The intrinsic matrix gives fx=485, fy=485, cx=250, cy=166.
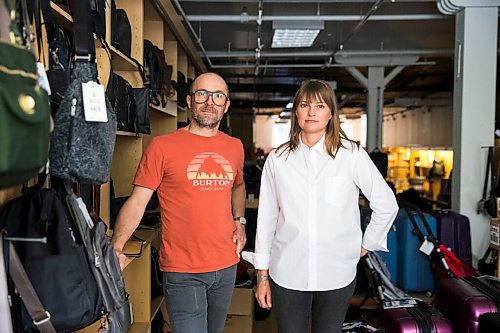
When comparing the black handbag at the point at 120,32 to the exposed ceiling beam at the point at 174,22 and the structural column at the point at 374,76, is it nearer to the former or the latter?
the exposed ceiling beam at the point at 174,22

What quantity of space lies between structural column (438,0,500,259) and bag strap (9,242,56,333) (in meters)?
4.23

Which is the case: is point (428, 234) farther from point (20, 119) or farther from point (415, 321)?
point (20, 119)

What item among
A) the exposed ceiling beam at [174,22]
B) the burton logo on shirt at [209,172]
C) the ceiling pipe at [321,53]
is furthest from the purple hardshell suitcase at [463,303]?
the ceiling pipe at [321,53]

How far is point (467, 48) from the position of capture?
4562 mm

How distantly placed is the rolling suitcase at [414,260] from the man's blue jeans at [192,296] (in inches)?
92.7

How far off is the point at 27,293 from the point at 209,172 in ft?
3.74

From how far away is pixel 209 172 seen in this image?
220 centimetres

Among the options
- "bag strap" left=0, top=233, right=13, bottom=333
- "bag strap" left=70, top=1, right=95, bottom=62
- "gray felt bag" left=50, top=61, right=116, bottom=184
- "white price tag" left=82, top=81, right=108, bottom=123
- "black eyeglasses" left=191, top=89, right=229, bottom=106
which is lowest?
"bag strap" left=0, top=233, right=13, bottom=333

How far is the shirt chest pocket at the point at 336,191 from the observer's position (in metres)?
1.99

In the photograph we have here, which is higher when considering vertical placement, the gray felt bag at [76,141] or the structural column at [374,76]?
the structural column at [374,76]

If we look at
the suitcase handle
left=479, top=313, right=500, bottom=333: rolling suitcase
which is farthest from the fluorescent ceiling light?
left=479, top=313, right=500, bottom=333: rolling suitcase

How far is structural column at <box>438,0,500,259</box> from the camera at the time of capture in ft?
14.9

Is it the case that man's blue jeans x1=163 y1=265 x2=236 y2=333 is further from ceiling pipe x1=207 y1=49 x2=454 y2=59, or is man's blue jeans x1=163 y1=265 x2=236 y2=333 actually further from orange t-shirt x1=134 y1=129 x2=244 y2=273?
ceiling pipe x1=207 y1=49 x2=454 y2=59

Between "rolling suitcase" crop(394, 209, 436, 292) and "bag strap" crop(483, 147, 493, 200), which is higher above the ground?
"bag strap" crop(483, 147, 493, 200)
